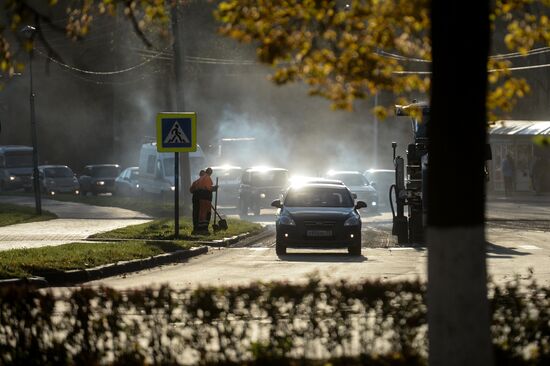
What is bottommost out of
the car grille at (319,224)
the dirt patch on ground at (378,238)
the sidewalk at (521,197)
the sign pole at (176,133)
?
the sidewalk at (521,197)

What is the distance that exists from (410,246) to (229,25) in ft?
70.5

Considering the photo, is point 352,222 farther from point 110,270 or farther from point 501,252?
point 110,270

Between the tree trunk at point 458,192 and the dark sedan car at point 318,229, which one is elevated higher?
the tree trunk at point 458,192

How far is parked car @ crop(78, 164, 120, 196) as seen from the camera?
72375 mm

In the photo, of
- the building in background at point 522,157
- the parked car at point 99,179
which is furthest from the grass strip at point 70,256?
the parked car at point 99,179

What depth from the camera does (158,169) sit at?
54844 mm

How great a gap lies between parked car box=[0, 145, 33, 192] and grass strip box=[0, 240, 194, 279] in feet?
146

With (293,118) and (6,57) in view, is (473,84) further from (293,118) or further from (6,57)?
(293,118)

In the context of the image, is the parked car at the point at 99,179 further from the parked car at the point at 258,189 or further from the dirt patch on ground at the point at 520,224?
the dirt patch on ground at the point at 520,224

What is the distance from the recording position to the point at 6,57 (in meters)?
9.08

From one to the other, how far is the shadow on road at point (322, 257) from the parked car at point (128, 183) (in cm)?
3533

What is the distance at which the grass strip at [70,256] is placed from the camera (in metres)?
20.1

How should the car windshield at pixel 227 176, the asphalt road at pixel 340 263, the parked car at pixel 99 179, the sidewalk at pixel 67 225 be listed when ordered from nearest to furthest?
the asphalt road at pixel 340 263 → the sidewalk at pixel 67 225 → the car windshield at pixel 227 176 → the parked car at pixel 99 179

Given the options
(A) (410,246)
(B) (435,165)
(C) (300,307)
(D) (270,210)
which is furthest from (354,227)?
(D) (270,210)
